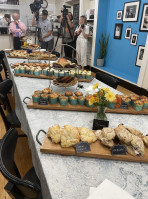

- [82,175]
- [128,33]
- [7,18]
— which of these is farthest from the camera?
[7,18]

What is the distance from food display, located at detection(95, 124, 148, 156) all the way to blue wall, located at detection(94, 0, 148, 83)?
9.93 ft

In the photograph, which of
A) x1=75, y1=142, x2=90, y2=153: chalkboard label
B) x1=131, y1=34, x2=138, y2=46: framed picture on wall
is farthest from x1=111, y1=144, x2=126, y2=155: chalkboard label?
x1=131, y1=34, x2=138, y2=46: framed picture on wall

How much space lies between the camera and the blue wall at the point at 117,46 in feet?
12.1

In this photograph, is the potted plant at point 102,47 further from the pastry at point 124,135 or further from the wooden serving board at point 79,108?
the pastry at point 124,135

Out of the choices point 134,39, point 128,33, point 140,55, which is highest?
point 128,33

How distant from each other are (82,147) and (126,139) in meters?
0.21

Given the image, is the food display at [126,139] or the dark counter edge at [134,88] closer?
the food display at [126,139]

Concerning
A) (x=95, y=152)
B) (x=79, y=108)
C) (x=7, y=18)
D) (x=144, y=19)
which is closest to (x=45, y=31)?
(x=144, y=19)

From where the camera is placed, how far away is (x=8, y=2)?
652 centimetres

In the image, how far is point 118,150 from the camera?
0.81 metres

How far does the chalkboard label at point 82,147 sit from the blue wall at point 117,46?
3134mm

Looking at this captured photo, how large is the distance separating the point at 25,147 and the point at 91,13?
4.30 metres

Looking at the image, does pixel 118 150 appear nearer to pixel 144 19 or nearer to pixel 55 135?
pixel 55 135

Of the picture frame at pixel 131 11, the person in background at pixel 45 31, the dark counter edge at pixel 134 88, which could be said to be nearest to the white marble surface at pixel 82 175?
the dark counter edge at pixel 134 88
